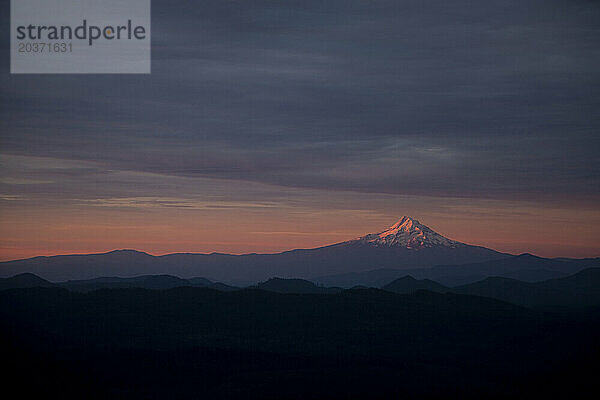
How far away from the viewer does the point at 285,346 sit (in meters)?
132

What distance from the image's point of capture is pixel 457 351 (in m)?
132

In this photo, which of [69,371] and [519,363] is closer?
[69,371]

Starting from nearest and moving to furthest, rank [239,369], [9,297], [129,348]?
[239,369] < [129,348] < [9,297]

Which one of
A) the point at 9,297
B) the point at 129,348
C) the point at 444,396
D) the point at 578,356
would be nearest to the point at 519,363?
the point at 578,356

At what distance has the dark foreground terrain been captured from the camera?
294 ft

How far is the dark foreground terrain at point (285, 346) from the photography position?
8975 cm

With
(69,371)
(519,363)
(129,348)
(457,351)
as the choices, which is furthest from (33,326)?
(519,363)

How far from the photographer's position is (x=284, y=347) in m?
130

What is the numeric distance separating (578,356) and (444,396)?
33.2m

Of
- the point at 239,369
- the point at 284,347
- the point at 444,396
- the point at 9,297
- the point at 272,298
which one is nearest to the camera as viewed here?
the point at 444,396

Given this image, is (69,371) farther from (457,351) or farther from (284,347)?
(457,351)

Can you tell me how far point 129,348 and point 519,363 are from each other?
69.7 meters

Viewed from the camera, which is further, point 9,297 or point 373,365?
point 9,297

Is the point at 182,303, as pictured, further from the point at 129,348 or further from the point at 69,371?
the point at 69,371
